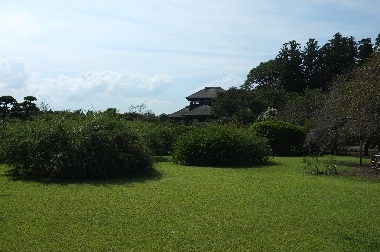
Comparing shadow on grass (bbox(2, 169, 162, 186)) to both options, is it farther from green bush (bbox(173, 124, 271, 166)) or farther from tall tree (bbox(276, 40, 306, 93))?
tall tree (bbox(276, 40, 306, 93))

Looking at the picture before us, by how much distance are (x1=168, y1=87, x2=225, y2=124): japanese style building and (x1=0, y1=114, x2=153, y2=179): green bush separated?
35420 millimetres

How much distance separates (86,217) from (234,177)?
692cm

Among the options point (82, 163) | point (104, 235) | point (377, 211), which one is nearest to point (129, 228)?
point (104, 235)

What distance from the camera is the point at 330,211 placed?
8.63m

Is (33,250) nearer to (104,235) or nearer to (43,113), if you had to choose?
(104,235)

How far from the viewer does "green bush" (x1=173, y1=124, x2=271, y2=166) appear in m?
18.3

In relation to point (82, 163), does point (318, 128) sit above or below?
above

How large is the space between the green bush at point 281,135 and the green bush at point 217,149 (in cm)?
568

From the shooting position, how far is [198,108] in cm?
5194

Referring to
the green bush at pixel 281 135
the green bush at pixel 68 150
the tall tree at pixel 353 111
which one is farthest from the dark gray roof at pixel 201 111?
the green bush at pixel 68 150

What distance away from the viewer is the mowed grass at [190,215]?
6355 mm

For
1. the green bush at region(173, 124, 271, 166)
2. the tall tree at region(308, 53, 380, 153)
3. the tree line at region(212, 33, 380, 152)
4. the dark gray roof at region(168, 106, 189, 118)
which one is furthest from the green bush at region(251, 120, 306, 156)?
the dark gray roof at region(168, 106, 189, 118)

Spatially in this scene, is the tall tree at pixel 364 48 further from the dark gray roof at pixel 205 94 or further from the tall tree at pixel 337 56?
the dark gray roof at pixel 205 94

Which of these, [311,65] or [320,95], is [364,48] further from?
[320,95]
